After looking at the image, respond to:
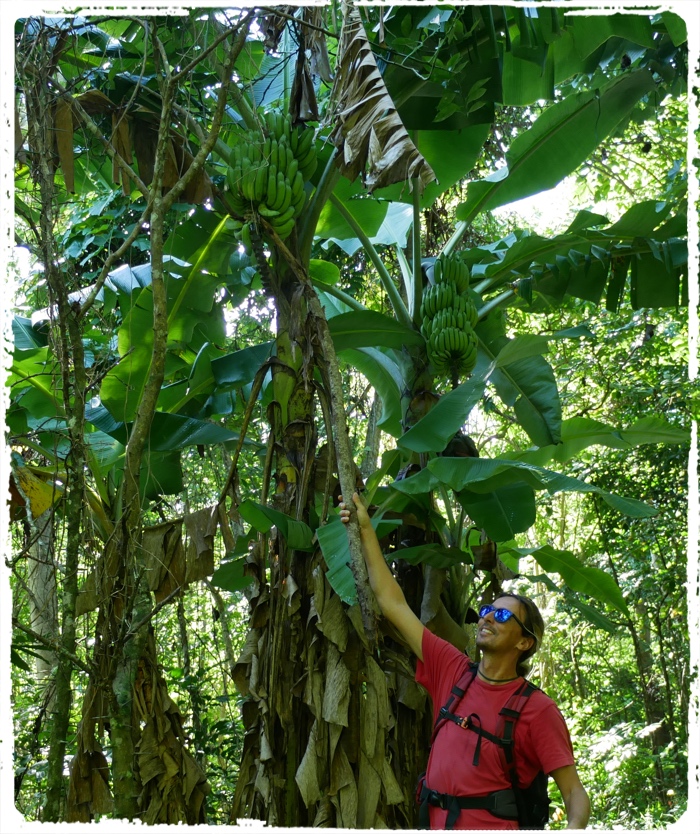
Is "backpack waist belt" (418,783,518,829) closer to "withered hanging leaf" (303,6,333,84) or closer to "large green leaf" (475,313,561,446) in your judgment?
"large green leaf" (475,313,561,446)

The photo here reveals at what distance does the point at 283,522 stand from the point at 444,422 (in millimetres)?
709

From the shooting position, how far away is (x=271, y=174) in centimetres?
250

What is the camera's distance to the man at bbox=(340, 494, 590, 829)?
204 cm

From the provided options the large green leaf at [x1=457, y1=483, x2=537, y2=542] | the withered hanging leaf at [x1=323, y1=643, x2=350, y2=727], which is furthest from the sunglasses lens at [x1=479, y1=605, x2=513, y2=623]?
the large green leaf at [x1=457, y1=483, x2=537, y2=542]

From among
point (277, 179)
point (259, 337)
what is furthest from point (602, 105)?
point (259, 337)

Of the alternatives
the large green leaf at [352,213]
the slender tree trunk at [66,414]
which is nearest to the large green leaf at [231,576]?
the slender tree trunk at [66,414]

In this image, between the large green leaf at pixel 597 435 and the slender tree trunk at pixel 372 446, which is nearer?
the large green leaf at pixel 597 435

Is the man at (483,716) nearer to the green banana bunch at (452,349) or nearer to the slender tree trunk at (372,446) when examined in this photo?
the green banana bunch at (452,349)

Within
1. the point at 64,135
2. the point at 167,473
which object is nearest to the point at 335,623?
the point at 167,473

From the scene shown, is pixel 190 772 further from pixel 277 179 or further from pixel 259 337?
pixel 259 337

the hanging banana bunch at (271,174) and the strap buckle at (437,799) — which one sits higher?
the hanging banana bunch at (271,174)

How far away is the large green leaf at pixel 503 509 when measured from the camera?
293 cm

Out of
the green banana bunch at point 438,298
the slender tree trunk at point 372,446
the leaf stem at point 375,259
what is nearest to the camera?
the green banana bunch at point 438,298

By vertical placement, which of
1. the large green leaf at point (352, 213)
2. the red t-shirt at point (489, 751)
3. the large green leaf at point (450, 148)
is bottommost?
the red t-shirt at point (489, 751)
